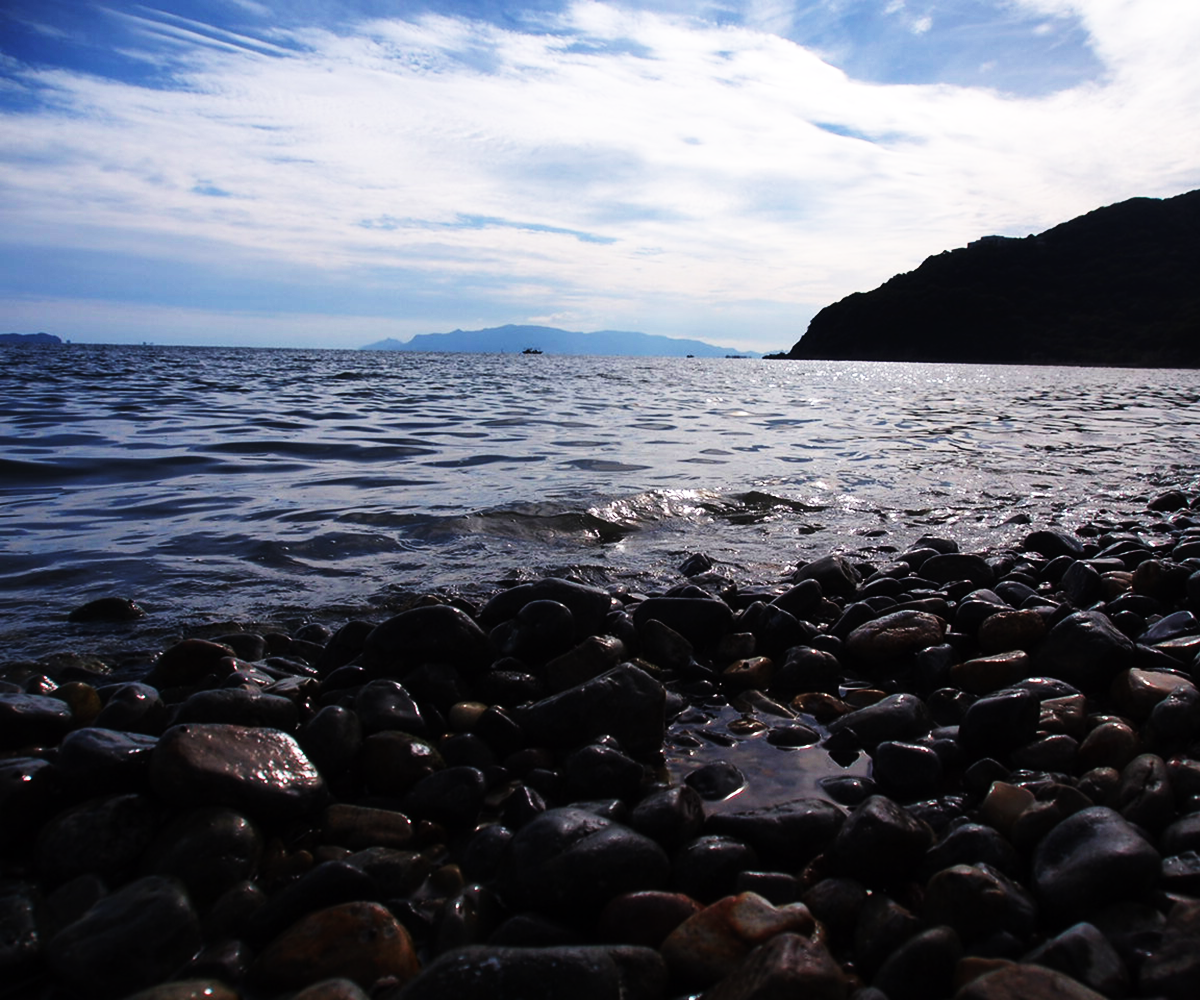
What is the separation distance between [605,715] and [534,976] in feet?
4.21

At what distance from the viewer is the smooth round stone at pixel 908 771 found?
244cm

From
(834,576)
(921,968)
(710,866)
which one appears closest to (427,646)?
(710,866)

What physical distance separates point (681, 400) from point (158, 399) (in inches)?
571

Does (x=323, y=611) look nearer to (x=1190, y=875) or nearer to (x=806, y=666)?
(x=806, y=666)

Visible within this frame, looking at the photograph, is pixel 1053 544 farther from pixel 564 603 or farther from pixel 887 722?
pixel 564 603

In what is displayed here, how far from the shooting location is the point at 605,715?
275 centimetres

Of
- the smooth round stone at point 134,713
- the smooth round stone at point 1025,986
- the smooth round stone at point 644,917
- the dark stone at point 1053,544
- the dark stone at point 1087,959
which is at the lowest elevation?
the smooth round stone at point 644,917

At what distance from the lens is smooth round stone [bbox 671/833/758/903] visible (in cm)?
195

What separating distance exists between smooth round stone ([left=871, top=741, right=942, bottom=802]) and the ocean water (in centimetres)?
265

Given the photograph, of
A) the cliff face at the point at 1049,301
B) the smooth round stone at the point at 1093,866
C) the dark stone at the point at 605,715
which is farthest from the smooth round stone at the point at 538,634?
the cliff face at the point at 1049,301

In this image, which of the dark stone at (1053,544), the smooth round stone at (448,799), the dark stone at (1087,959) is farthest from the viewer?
the dark stone at (1053,544)

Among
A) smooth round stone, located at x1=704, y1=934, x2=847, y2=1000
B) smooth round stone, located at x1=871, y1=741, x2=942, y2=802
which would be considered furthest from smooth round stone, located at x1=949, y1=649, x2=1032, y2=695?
smooth round stone, located at x1=704, y1=934, x2=847, y2=1000

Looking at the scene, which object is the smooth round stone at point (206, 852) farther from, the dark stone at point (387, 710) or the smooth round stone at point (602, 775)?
the smooth round stone at point (602, 775)

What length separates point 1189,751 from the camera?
246cm
